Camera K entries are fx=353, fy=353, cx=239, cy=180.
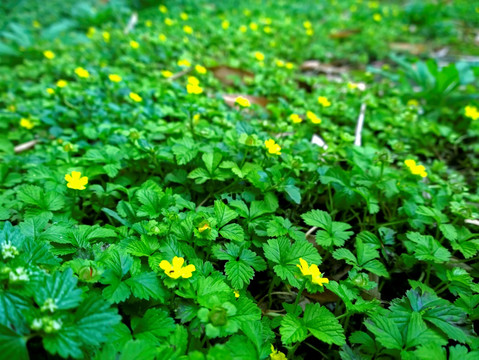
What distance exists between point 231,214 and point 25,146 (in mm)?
1819

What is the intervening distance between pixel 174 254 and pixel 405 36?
5.78 metres

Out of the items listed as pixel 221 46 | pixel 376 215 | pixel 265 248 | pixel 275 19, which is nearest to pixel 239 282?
pixel 265 248

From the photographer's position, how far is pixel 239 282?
1.48 meters

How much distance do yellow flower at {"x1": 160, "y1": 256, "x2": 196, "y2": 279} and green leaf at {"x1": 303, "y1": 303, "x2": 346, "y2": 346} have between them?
1.64 feet

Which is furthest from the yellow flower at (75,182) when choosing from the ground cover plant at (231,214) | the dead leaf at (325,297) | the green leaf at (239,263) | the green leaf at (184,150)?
the dead leaf at (325,297)

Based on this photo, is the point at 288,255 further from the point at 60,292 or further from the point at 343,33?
the point at 343,33

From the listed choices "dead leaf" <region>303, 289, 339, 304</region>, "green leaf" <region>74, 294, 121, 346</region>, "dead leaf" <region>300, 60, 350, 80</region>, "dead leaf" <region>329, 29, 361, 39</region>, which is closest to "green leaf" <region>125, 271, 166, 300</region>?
"green leaf" <region>74, 294, 121, 346</region>

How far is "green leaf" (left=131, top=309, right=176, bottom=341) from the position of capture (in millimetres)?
1271

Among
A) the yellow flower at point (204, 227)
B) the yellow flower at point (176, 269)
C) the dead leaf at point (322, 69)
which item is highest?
the yellow flower at point (204, 227)

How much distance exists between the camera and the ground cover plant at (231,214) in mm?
1277

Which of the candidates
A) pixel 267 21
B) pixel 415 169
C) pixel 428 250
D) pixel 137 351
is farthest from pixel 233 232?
pixel 267 21

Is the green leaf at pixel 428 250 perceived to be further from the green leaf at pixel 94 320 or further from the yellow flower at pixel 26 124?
the yellow flower at pixel 26 124

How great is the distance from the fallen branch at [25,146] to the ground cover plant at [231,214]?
0.02 metres

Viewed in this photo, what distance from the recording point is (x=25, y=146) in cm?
260
